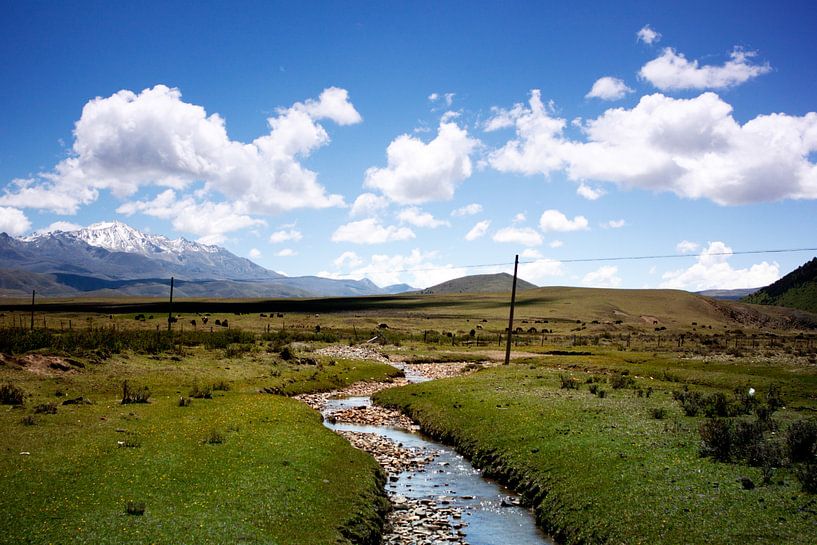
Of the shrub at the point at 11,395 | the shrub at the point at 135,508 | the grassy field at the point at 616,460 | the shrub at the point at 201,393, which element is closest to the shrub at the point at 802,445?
the grassy field at the point at 616,460

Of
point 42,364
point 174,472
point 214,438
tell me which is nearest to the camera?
point 174,472

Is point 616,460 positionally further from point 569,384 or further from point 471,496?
point 569,384

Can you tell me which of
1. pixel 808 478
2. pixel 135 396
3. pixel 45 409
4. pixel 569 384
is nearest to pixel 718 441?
pixel 808 478

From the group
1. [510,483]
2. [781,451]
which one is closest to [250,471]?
[510,483]

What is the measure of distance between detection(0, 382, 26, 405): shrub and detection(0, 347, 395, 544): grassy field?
2.43ft

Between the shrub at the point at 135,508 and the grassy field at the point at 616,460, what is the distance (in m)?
15.6

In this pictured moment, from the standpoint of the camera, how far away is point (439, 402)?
44.5m

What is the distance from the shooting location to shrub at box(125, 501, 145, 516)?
17.7 m

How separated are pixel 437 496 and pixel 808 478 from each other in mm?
15167

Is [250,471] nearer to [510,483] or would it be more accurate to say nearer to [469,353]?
[510,483]

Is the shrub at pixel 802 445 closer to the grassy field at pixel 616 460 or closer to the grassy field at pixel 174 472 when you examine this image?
the grassy field at pixel 616 460

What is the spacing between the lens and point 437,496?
85.0 feet

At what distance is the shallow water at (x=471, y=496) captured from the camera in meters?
21.5

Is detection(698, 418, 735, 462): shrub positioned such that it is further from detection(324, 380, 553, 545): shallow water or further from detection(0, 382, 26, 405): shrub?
detection(0, 382, 26, 405): shrub
